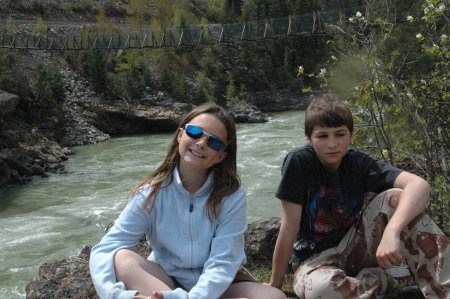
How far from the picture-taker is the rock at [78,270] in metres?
2.54

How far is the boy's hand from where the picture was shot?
1.88m

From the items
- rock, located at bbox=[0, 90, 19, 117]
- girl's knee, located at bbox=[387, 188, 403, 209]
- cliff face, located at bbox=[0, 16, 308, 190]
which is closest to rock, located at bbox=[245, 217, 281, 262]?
girl's knee, located at bbox=[387, 188, 403, 209]

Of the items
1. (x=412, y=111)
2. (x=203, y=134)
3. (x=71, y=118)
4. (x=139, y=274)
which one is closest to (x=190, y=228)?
(x=139, y=274)

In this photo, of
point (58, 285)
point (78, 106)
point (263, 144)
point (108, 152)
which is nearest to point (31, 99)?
point (78, 106)

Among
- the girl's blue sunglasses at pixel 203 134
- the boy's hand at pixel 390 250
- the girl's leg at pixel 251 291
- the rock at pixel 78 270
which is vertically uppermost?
the girl's blue sunglasses at pixel 203 134

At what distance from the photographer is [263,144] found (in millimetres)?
16031

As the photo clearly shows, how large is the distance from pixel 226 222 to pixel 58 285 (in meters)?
1.21

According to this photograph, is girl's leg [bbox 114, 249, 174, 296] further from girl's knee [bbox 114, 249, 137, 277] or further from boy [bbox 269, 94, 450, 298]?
boy [bbox 269, 94, 450, 298]

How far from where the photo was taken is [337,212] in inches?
89.6

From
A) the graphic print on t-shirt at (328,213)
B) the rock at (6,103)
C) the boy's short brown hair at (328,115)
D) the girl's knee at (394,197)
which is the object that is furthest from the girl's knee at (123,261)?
the rock at (6,103)

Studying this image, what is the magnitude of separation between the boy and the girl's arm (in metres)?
0.66

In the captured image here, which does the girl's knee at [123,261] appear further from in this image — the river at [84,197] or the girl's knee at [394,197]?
the river at [84,197]

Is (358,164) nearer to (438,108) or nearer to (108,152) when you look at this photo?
(438,108)

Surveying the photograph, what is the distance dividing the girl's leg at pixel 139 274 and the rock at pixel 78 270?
732 mm
